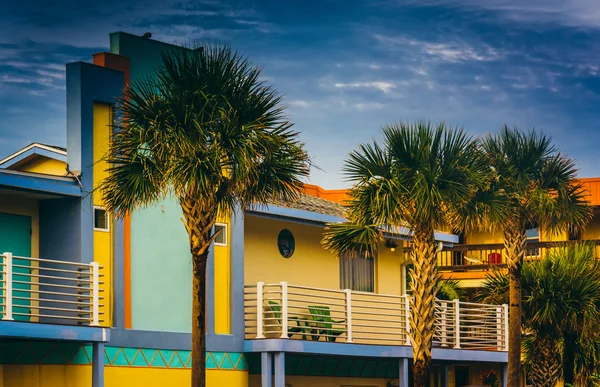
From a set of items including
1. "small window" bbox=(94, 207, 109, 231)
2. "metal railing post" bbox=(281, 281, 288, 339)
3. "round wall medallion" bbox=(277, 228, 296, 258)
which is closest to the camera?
"small window" bbox=(94, 207, 109, 231)

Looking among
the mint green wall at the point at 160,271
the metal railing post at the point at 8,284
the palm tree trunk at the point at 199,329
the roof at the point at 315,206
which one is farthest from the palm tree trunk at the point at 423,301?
the metal railing post at the point at 8,284

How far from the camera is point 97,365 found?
73.9ft

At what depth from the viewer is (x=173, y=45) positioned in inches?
1021

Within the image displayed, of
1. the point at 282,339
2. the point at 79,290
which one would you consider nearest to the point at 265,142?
the point at 79,290

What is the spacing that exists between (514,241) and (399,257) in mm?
5379

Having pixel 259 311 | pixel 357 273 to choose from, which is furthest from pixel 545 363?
pixel 259 311

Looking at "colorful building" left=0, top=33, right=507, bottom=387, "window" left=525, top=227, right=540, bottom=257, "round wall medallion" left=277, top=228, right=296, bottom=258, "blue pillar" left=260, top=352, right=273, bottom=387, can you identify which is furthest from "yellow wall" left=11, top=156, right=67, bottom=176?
"window" left=525, top=227, right=540, bottom=257

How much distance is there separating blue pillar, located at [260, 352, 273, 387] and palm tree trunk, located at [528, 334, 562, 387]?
29.3ft

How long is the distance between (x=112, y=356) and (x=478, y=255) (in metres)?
23.8

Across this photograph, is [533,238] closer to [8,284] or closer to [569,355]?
[569,355]

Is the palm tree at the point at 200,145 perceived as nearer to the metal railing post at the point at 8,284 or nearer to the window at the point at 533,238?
the metal railing post at the point at 8,284

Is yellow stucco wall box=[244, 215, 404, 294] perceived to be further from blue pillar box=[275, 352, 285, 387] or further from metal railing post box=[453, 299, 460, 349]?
metal railing post box=[453, 299, 460, 349]

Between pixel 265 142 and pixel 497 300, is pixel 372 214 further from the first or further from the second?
pixel 497 300

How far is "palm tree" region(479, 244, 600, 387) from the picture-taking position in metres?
31.9
